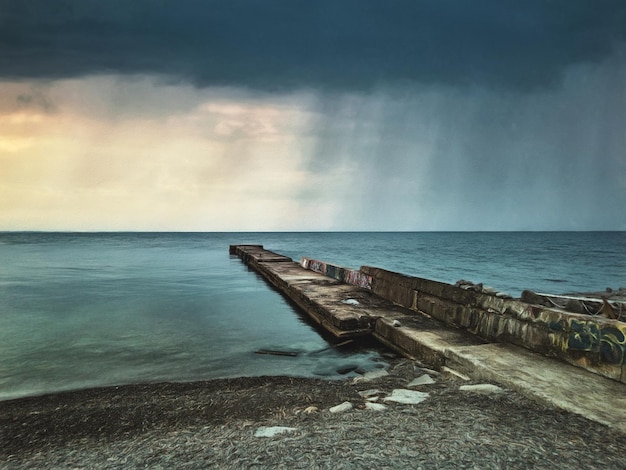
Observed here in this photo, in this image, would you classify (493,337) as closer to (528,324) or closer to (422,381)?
(528,324)

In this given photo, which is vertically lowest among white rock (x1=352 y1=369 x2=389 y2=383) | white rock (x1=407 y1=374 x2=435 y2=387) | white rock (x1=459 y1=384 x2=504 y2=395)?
white rock (x1=352 y1=369 x2=389 y2=383)

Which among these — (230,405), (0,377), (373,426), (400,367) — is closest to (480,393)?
(373,426)

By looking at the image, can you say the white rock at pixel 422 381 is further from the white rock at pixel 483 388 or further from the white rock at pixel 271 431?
the white rock at pixel 271 431

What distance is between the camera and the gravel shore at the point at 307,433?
252 centimetres

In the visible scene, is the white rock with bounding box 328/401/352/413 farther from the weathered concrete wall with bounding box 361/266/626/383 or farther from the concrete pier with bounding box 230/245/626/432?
the weathered concrete wall with bounding box 361/266/626/383

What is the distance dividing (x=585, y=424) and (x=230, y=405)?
10.1 ft

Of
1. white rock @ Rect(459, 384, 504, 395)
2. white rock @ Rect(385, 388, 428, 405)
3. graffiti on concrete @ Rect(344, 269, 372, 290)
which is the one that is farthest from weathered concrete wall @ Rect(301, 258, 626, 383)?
graffiti on concrete @ Rect(344, 269, 372, 290)

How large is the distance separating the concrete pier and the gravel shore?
0.32 m

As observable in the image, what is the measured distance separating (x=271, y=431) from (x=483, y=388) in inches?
80.8

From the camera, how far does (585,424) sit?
285 centimetres

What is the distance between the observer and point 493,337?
5270 mm

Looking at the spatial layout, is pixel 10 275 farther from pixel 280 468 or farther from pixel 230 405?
pixel 280 468

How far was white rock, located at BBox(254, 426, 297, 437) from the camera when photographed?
3.01 m

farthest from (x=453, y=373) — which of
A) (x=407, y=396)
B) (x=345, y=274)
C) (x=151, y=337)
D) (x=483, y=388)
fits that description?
(x=345, y=274)
